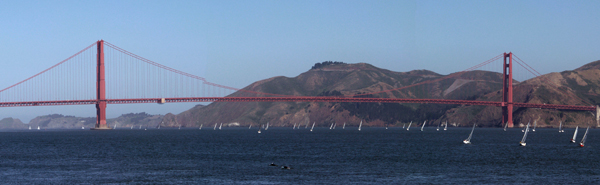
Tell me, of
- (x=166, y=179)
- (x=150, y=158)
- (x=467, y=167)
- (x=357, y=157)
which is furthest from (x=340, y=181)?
(x=150, y=158)

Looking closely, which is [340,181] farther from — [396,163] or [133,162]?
[133,162]

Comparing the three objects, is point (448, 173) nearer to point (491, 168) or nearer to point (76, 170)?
point (491, 168)

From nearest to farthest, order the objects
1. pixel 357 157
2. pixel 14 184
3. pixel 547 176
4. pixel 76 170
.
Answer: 1. pixel 14 184
2. pixel 547 176
3. pixel 76 170
4. pixel 357 157

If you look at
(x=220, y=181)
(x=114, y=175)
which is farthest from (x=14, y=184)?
(x=220, y=181)

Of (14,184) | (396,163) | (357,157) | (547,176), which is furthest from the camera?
(357,157)

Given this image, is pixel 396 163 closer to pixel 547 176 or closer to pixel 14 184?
pixel 547 176

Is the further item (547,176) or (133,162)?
(133,162)

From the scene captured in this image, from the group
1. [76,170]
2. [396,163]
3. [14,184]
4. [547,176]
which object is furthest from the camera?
[396,163]

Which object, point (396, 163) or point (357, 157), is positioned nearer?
point (396, 163)

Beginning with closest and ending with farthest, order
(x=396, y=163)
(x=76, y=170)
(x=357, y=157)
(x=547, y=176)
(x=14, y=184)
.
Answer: (x=14, y=184)
(x=547, y=176)
(x=76, y=170)
(x=396, y=163)
(x=357, y=157)
